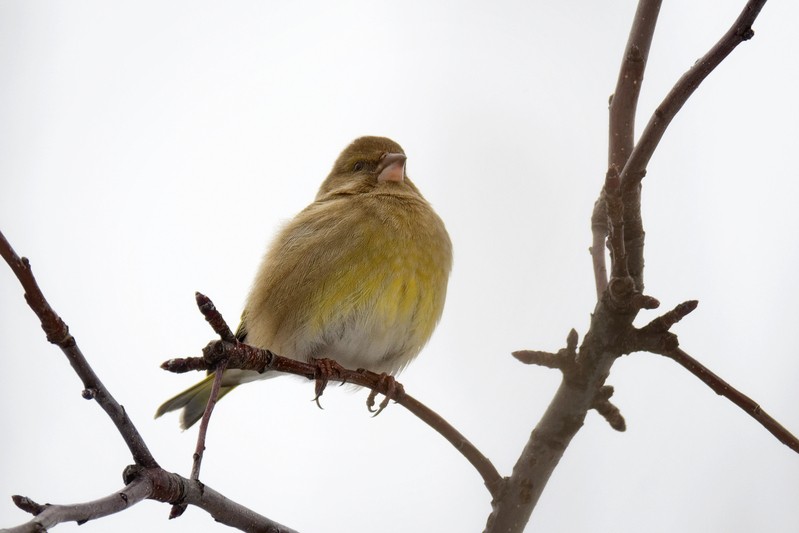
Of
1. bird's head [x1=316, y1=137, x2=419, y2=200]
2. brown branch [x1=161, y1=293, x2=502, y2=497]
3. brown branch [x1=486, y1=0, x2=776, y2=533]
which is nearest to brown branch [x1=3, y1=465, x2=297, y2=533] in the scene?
brown branch [x1=161, y1=293, x2=502, y2=497]

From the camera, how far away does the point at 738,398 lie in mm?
2652

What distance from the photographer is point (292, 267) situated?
4.47m

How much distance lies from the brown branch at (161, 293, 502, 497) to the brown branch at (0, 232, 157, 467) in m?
0.15

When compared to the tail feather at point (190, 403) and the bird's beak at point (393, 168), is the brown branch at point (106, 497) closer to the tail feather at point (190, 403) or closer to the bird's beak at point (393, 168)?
the tail feather at point (190, 403)

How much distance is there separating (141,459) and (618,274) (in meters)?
1.53

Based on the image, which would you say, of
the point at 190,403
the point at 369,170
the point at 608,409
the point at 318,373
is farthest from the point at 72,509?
the point at 369,170

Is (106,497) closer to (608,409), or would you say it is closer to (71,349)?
(71,349)

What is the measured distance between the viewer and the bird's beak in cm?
537

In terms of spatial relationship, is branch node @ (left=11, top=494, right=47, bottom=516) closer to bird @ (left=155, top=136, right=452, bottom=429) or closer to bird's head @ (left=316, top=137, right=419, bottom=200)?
bird @ (left=155, top=136, right=452, bottom=429)

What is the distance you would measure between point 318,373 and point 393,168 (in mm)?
2416

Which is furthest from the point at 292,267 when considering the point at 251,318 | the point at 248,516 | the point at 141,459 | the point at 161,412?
the point at 141,459

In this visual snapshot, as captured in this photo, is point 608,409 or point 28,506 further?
point 608,409

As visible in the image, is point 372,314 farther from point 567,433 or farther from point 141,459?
point 141,459

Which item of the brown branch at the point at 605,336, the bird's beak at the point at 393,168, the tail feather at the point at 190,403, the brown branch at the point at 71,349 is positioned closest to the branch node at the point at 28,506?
the brown branch at the point at 71,349
